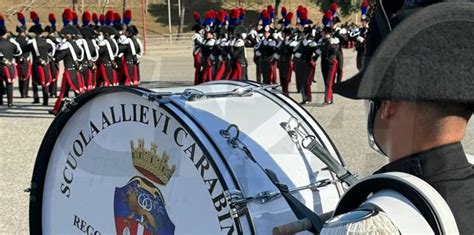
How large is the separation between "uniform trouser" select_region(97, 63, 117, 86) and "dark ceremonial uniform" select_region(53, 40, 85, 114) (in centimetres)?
73

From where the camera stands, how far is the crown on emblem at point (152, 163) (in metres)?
2.08

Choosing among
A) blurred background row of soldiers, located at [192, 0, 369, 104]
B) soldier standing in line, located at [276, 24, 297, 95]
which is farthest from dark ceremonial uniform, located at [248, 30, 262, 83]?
soldier standing in line, located at [276, 24, 297, 95]

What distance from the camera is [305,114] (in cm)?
224

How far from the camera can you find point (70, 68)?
1031cm

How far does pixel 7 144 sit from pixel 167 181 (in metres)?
5.94

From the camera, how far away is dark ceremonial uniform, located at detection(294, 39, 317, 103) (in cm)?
1062

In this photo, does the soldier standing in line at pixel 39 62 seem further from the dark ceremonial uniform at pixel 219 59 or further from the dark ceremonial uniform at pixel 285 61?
the dark ceremonial uniform at pixel 285 61

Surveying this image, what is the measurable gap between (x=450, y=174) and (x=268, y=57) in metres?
11.7

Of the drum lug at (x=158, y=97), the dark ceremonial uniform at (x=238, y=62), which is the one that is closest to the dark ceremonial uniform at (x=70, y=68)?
the dark ceremonial uniform at (x=238, y=62)

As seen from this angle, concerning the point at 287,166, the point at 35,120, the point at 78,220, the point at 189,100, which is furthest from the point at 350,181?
the point at 35,120

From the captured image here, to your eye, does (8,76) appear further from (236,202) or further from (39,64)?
(236,202)

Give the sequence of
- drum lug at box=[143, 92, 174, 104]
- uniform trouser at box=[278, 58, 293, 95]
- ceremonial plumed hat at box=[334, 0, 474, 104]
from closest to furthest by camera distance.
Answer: ceremonial plumed hat at box=[334, 0, 474, 104] → drum lug at box=[143, 92, 174, 104] → uniform trouser at box=[278, 58, 293, 95]

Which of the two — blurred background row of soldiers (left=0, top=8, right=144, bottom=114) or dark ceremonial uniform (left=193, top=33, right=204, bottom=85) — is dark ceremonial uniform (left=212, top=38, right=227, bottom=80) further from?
blurred background row of soldiers (left=0, top=8, right=144, bottom=114)

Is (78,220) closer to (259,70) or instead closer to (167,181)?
(167,181)
